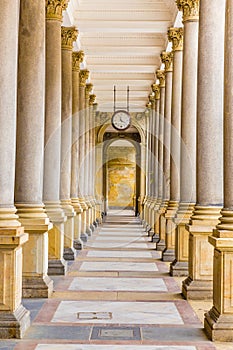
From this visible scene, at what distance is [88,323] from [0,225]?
2177 mm

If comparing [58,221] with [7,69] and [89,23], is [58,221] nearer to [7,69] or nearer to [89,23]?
[7,69]

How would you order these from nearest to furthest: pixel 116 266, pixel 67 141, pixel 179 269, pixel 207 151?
pixel 207 151 → pixel 179 269 → pixel 116 266 → pixel 67 141

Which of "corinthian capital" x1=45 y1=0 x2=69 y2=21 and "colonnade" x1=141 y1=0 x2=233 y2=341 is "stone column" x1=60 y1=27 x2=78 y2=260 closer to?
"colonnade" x1=141 y1=0 x2=233 y2=341

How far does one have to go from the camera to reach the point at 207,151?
1137 cm

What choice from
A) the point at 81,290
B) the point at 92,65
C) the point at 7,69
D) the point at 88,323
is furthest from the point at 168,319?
the point at 92,65

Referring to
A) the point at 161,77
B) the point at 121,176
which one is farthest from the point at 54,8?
the point at 121,176

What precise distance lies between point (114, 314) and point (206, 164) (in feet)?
10.9

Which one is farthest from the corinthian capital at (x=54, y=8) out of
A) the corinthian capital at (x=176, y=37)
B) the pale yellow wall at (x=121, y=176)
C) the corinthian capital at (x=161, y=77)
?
the pale yellow wall at (x=121, y=176)

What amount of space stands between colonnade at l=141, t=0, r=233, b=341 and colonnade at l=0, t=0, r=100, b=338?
111 inches

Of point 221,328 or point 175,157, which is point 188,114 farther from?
point 221,328

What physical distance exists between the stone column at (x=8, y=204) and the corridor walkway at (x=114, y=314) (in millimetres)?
348

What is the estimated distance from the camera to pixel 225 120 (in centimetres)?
898

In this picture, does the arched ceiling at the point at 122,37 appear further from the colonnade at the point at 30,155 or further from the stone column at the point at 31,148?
the stone column at the point at 31,148

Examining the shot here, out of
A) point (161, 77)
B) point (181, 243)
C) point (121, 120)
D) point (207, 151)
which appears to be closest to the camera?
point (207, 151)
